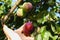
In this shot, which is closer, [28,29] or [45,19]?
[45,19]

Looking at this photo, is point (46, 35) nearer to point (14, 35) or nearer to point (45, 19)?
point (45, 19)

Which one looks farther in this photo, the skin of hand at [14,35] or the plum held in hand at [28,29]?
the plum held in hand at [28,29]

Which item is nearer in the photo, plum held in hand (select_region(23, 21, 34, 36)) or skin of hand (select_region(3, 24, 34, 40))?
skin of hand (select_region(3, 24, 34, 40))

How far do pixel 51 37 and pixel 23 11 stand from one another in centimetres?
37

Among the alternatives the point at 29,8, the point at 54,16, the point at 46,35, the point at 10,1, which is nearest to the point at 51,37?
the point at 46,35

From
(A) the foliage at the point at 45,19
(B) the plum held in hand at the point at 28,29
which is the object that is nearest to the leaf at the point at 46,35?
(A) the foliage at the point at 45,19

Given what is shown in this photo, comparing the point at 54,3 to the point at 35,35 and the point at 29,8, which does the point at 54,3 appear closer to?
the point at 29,8

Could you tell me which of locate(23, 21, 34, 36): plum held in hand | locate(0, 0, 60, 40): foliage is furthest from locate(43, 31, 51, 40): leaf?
locate(23, 21, 34, 36): plum held in hand

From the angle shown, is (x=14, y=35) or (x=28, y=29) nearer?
(x=14, y=35)

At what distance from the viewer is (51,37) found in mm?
1665

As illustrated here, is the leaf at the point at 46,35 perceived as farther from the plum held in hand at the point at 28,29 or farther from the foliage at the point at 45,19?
the plum held in hand at the point at 28,29

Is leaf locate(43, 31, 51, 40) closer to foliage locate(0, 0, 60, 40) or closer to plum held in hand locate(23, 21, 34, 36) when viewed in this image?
foliage locate(0, 0, 60, 40)

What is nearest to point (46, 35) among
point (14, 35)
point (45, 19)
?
point (45, 19)

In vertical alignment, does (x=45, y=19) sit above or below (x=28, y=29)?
above
